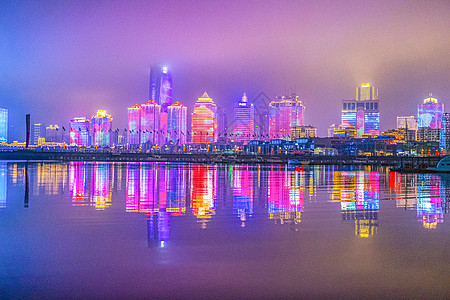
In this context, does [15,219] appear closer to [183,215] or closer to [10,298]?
[183,215]

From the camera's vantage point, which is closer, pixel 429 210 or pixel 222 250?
pixel 222 250

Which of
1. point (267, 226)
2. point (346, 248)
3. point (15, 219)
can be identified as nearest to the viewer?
point (346, 248)

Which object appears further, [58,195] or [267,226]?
[58,195]

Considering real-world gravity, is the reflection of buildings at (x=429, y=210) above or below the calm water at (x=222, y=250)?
Result: above

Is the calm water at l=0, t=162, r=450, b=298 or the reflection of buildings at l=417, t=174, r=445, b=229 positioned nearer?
the calm water at l=0, t=162, r=450, b=298

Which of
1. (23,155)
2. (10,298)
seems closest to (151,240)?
(10,298)

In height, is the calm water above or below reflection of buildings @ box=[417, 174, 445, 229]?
below

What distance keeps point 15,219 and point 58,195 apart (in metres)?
9.22

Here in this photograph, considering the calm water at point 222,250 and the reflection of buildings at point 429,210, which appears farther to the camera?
the reflection of buildings at point 429,210

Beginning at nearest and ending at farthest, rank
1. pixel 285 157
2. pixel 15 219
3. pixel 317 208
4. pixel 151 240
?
pixel 151 240 < pixel 15 219 < pixel 317 208 < pixel 285 157

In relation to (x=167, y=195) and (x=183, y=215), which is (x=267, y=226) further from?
(x=167, y=195)

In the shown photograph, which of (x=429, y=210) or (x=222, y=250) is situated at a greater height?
(x=429, y=210)

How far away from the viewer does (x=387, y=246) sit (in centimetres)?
1227

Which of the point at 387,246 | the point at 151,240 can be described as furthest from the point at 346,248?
the point at 151,240
